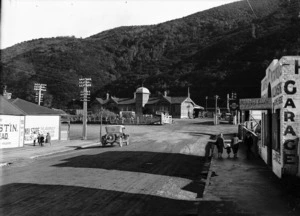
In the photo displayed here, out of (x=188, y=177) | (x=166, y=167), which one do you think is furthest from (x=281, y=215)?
(x=166, y=167)

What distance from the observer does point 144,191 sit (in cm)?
1244

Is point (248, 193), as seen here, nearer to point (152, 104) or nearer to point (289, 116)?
point (289, 116)

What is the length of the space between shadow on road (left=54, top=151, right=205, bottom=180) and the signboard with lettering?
3.93 metres

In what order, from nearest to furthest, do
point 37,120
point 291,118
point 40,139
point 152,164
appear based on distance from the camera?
point 291,118
point 152,164
point 40,139
point 37,120

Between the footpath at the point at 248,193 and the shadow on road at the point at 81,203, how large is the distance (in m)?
0.85

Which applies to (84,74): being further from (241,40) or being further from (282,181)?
(282,181)

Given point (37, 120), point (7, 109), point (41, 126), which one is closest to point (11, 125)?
point (7, 109)

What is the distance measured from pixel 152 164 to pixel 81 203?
9.15 meters

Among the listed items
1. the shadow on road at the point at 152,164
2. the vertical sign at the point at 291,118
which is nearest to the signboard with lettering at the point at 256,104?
the vertical sign at the point at 291,118

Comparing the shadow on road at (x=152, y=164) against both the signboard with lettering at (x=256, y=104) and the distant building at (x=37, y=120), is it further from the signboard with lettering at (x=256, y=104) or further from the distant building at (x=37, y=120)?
the distant building at (x=37, y=120)

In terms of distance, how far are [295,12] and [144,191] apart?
152 meters

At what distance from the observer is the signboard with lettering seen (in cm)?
1608

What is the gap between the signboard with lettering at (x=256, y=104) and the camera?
1608 cm

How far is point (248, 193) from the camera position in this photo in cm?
1134
